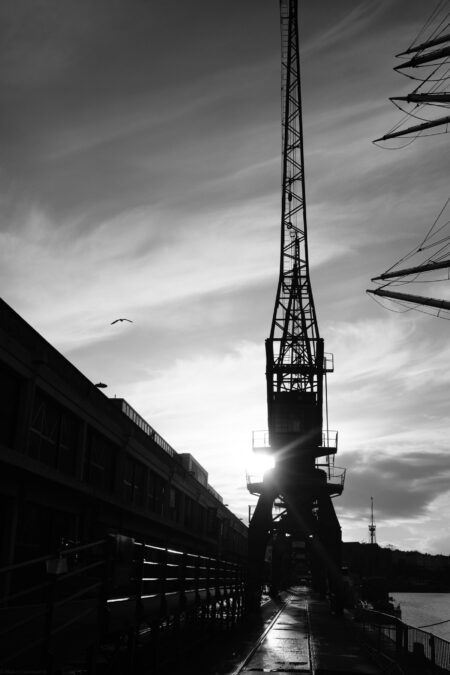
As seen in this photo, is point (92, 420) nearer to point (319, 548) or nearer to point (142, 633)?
point (142, 633)

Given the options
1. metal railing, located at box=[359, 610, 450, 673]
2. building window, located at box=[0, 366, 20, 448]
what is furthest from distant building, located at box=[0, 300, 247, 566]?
metal railing, located at box=[359, 610, 450, 673]

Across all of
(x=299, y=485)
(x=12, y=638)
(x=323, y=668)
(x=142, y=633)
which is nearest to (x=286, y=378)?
(x=299, y=485)

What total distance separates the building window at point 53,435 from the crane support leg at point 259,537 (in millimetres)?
13610

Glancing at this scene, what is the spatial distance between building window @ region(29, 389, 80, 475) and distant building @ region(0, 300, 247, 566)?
0.11 feet

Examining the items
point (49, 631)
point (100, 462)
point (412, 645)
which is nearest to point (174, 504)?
point (100, 462)

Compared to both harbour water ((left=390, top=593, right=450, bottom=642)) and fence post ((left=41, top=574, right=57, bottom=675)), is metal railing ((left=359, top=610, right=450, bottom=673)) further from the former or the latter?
harbour water ((left=390, top=593, right=450, bottom=642))

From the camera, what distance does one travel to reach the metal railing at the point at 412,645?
40.9 feet

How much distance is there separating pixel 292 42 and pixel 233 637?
47.2m

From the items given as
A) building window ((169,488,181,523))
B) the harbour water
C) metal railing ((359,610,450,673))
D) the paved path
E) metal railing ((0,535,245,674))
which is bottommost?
the harbour water

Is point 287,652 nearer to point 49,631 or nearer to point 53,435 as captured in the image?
point 53,435

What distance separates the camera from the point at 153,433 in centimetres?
4862

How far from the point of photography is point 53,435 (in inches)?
803

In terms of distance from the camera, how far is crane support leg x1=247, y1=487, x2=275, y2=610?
31.6 m

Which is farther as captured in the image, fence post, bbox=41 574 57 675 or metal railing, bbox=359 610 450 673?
metal railing, bbox=359 610 450 673
